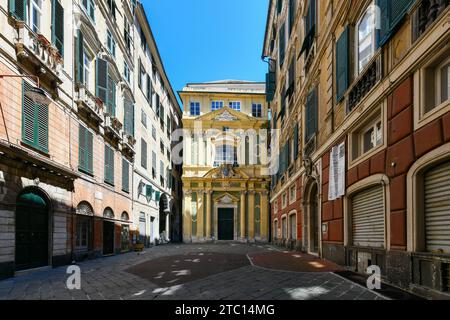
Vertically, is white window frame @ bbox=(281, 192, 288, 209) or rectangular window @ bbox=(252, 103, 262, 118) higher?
rectangular window @ bbox=(252, 103, 262, 118)

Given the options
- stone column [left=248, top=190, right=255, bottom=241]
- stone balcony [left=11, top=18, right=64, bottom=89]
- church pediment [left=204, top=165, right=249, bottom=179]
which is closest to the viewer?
stone balcony [left=11, top=18, right=64, bottom=89]

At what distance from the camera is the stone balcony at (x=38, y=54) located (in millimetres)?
9508

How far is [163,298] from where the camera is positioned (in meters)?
6.39

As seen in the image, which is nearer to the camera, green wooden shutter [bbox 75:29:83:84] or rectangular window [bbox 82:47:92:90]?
green wooden shutter [bbox 75:29:83:84]

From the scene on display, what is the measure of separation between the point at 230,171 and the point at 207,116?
692cm

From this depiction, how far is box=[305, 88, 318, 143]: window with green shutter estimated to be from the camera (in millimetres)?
14328

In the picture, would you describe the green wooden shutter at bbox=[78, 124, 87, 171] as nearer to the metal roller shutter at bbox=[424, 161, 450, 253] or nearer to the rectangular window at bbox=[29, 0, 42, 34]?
the rectangular window at bbox=[29, 0, 42, 34]

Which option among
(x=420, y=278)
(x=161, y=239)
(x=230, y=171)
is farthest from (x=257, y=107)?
(x=420, y=278)

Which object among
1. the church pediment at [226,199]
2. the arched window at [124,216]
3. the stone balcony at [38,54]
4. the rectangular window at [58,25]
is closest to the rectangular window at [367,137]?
the stone balcony at [38,54]

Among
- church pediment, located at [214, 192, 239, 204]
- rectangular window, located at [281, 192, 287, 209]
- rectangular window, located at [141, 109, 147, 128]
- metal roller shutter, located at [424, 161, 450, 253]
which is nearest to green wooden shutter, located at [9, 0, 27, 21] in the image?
metal roller shutter, located at [424, 161, 450, 253]

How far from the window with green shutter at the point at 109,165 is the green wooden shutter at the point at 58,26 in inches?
247

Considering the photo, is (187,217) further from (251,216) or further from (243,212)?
(251,216)

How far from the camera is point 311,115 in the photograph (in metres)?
15.0

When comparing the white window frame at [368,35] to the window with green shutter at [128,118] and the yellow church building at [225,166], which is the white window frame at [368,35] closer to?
the window with green shutter at [128,118]
